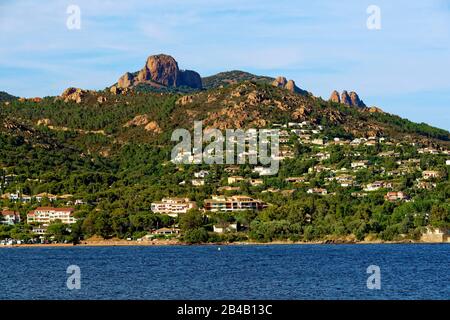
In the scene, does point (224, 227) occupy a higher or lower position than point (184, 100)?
lower

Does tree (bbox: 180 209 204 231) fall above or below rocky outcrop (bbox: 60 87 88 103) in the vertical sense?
below

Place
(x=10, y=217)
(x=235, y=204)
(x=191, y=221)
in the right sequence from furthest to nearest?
(x=235, y=204) < (x=10, y=217) < (x=191, y=221)

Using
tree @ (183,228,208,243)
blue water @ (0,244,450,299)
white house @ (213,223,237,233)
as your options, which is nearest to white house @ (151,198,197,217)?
white house @ (213,223,237,233)

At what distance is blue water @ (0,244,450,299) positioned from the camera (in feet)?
127

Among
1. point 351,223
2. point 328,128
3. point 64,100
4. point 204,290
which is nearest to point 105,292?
point 204,290

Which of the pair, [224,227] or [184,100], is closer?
[224,227]

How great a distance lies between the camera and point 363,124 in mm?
148125

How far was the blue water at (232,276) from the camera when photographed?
127 feet

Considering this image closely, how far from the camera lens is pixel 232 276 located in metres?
48.4

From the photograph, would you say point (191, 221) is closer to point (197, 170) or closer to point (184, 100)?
point (197, 170)

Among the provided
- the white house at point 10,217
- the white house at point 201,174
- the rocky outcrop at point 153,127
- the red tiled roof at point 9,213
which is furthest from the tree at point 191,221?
the rocky outcrop at point 153,127

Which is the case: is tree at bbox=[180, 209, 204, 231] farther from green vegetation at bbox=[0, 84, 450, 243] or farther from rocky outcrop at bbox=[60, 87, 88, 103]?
rocky outcrop at bbox=[60, 87, 88, 103]

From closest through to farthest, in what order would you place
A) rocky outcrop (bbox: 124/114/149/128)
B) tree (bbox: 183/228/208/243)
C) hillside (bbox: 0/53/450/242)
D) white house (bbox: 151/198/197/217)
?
tree (bbox: 183/228/208/243), hillside (bbox: 0/53/450/242), white house (bbox: 151/198/197/217), rocky outcrop (bbox: 124/114/149/128)

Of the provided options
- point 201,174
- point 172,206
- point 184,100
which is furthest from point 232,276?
point 184,100
